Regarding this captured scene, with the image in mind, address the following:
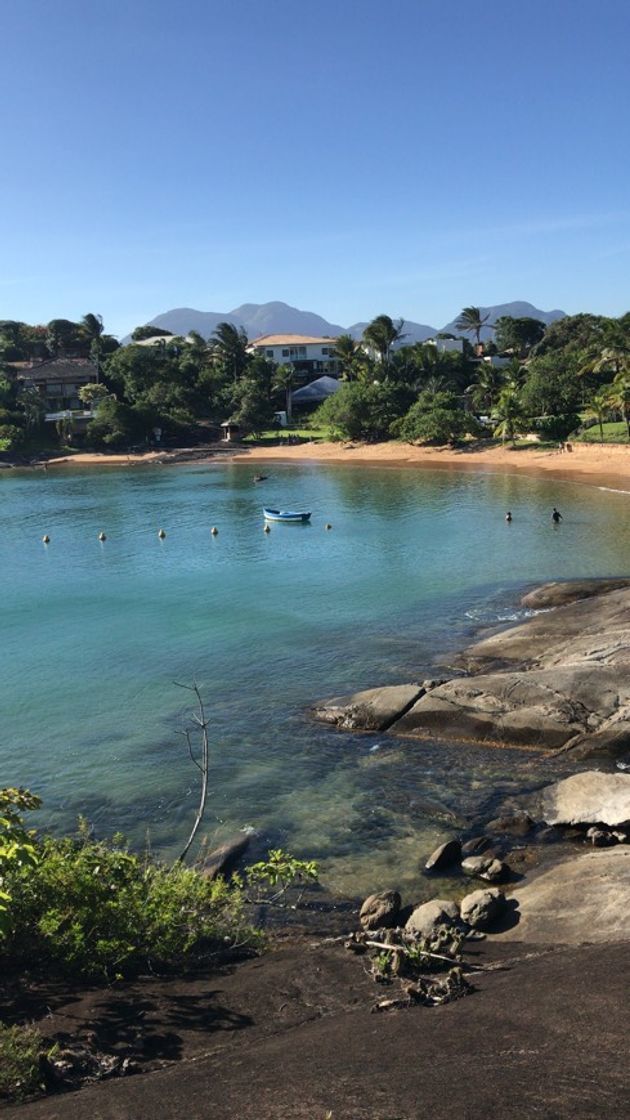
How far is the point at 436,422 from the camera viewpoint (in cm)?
9494

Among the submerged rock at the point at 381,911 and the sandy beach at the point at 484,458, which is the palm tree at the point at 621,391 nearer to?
the sandy beach at the point at 484,458

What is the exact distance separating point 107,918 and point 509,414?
84.1m

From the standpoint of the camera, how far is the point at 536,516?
59.8 metres

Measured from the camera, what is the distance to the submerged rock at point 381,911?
14961mm

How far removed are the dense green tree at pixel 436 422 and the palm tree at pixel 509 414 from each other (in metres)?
4.30

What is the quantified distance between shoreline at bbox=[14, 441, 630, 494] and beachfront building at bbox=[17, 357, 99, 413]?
58.8 feet

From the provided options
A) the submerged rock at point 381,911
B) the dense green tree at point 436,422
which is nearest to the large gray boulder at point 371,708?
the submerged rock at point 381,911

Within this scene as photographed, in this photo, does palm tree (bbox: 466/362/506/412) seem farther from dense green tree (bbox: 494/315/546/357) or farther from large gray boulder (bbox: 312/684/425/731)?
large gray boulder (bbox: 312/684/425/731)

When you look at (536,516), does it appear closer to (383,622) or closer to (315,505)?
(315,505)

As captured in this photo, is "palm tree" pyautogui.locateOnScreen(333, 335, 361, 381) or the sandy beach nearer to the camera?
the sandy beach

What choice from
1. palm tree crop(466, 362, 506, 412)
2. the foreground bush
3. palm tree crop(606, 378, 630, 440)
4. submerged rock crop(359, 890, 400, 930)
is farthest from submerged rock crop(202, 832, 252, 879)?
palm tree crop(466, 362, 506, 412)

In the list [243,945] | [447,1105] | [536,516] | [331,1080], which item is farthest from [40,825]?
[536,516]

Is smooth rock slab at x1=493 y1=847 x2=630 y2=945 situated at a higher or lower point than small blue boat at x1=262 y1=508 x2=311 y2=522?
lower

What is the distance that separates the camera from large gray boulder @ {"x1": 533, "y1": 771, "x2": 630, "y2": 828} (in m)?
17.7
